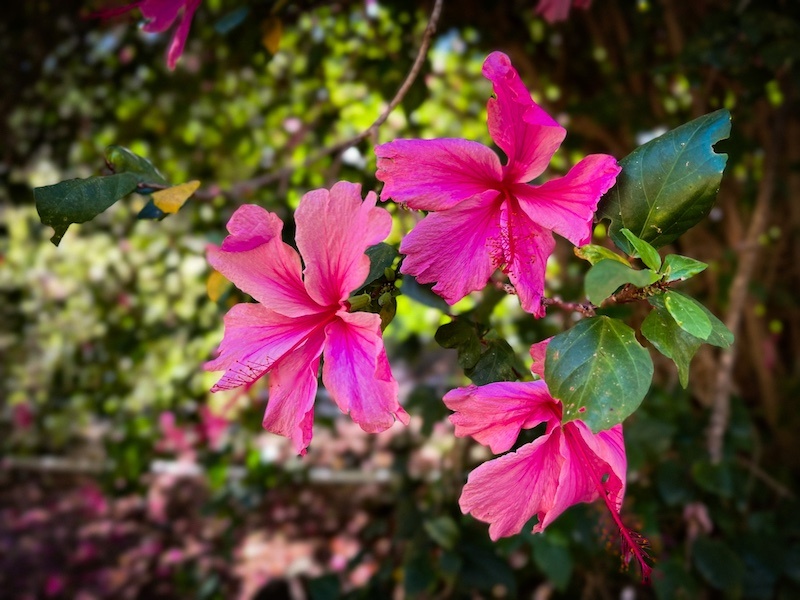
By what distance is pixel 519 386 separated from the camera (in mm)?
552

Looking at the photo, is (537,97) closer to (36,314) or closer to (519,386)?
(519,386)

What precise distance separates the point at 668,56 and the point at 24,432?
3.45 meters

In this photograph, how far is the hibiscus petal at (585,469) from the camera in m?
0.55

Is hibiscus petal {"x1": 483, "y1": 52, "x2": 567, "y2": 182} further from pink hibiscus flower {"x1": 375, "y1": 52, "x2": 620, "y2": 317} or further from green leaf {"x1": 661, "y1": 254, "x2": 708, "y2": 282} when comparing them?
green leaf {"x1": 661, "y1": 254, "x2": 708, "y2": 282}

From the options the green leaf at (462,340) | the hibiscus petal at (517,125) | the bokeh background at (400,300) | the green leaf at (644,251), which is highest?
the hibiscus petal at (517,125)

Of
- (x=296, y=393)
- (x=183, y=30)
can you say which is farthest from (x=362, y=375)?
(x=183, y=30)

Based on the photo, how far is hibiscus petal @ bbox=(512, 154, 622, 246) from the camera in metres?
0.55

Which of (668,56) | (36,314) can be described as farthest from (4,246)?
(668,56)

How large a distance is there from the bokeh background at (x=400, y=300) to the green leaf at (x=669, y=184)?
273 millimetres

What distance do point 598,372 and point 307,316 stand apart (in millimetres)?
241

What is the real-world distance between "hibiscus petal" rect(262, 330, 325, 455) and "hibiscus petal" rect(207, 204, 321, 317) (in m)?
0.04

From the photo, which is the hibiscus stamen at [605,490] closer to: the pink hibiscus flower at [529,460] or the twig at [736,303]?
the pink hibiscus flower at [529,460]

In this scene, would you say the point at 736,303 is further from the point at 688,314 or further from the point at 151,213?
the point at 151,213

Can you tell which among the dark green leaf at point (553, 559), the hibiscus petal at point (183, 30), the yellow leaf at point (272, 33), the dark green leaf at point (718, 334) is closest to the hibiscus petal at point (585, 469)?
the dark green leaf at point (718, 334)
